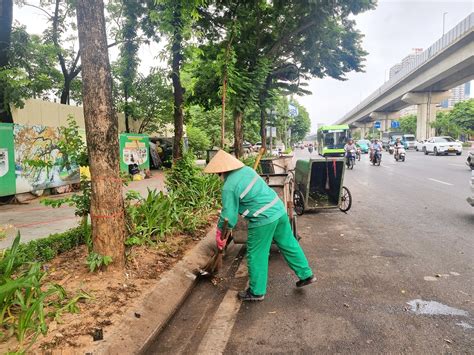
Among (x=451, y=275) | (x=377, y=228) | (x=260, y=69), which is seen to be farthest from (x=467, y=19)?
(x=451, y=275)

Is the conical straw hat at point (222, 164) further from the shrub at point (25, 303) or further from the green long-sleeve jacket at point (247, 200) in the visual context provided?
the shrub at point (25, 303)

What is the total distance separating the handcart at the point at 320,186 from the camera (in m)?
8.36

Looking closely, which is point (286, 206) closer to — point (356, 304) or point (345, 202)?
point (356, 304)

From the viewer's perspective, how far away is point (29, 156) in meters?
10.3

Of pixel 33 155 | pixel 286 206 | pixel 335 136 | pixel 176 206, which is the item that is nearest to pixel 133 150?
pixel 33 155

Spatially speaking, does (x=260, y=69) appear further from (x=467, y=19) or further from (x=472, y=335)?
(x=467, y=19)

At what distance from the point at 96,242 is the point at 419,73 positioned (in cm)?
4029

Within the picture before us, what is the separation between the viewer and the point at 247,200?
12.7 ft

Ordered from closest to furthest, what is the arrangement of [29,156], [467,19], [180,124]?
[180,124]
[29,156]
[467,19]

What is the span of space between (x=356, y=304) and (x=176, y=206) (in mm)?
3551

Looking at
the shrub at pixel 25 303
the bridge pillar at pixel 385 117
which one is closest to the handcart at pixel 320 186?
the shrub at pixel 25 303

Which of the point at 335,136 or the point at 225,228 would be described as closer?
the point at 225,228

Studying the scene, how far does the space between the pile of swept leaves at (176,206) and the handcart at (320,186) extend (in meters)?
1.87

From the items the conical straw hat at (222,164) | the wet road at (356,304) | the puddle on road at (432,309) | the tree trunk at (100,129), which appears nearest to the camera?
the wet road at (356,304)
